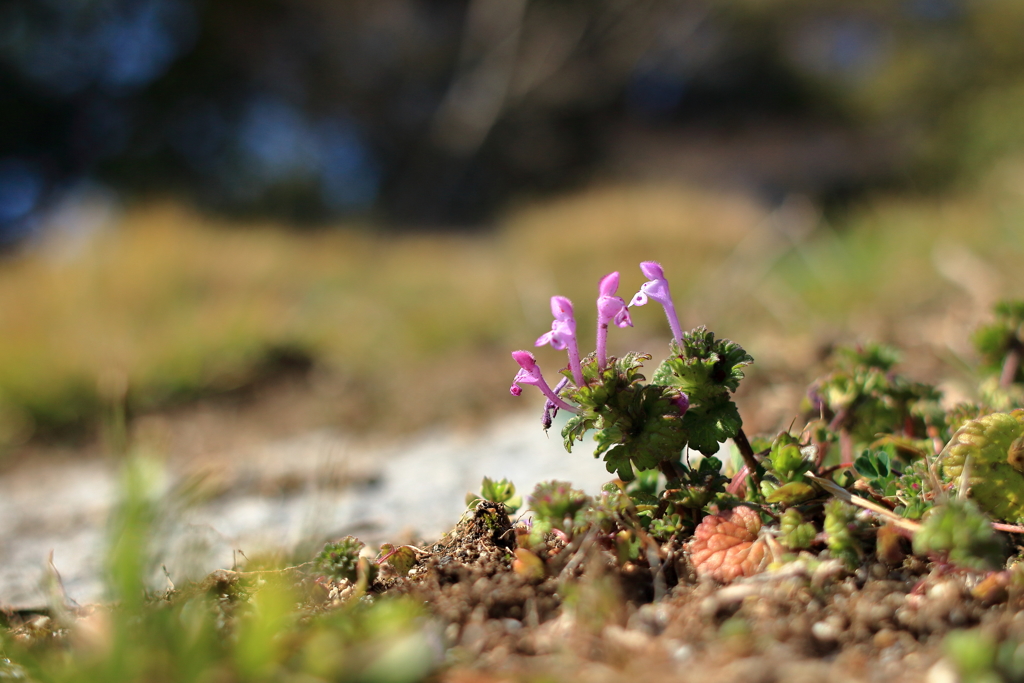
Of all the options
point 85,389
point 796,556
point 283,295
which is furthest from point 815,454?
point 283,295

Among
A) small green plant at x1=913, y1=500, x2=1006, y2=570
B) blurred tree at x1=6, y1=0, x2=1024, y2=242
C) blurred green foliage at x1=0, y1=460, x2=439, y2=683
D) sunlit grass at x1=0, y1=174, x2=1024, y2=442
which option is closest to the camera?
blurred green foliage at x1=0, y1=460, x2=439, y2=683

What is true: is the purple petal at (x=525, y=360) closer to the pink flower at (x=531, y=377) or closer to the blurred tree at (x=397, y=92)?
the pink flower at (x=531, y=377)

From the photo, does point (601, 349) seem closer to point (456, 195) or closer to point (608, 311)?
point (608, 311)

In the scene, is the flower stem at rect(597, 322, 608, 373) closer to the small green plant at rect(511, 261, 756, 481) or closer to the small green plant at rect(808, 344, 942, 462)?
the small green plant at rect(511, 261, 756, 481)

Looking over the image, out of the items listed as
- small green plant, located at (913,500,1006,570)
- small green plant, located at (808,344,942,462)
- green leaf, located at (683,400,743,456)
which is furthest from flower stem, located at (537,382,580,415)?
small green plant, located at (808,344,942,462)

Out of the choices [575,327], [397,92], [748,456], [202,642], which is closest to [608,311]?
[575,327]

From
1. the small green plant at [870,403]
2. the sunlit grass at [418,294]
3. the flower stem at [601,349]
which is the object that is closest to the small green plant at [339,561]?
the flower stem at [601,349]
